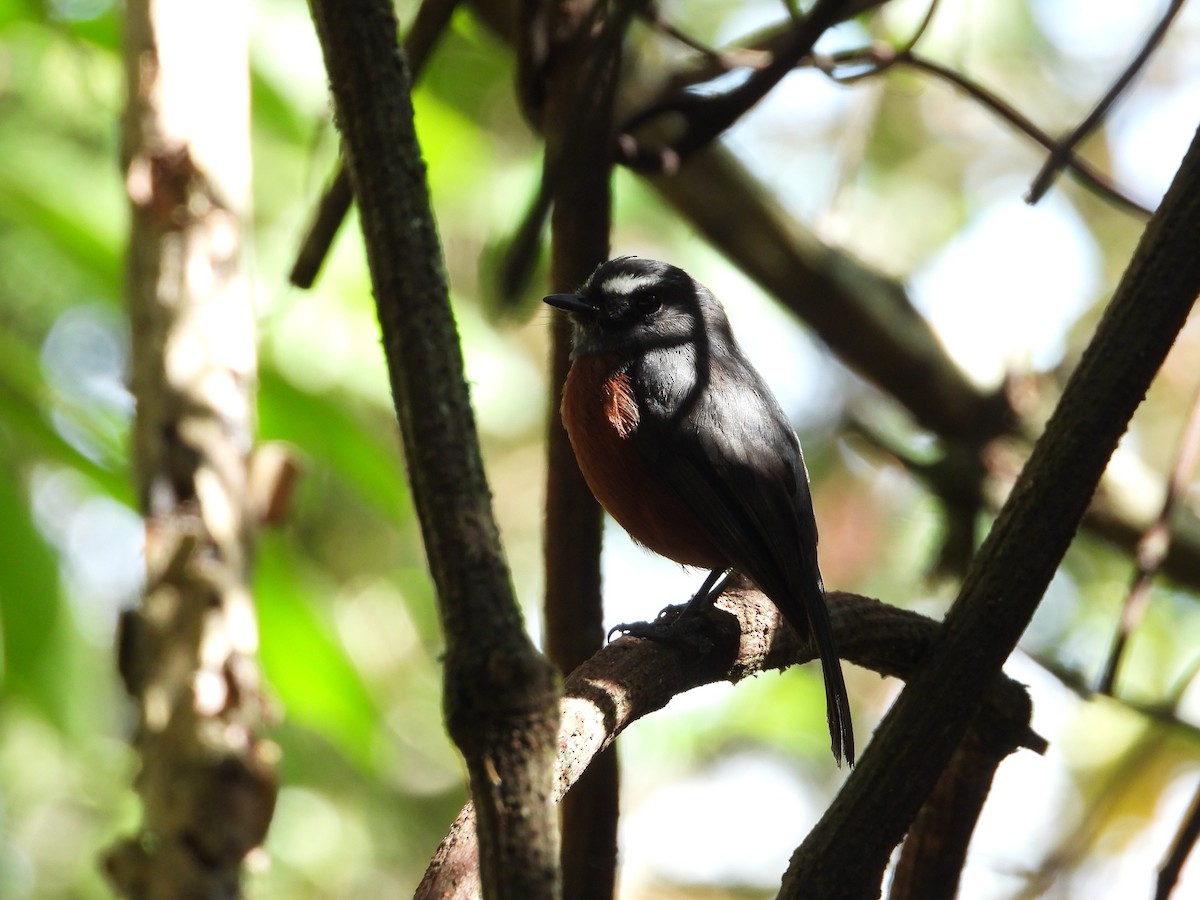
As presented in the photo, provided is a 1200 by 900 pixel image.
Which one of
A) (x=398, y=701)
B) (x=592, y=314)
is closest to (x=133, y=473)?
(x=592, y=314)

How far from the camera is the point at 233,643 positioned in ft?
10.2

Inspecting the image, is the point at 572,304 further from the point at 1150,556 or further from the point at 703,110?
the point at 1150,556

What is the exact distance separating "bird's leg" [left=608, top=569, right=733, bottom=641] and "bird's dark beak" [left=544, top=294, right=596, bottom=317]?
1017 mm

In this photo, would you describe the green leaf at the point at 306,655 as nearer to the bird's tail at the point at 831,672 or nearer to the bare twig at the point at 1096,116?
the bird's tail at the point at 831,672

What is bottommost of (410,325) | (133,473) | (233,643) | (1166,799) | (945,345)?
(410,325)

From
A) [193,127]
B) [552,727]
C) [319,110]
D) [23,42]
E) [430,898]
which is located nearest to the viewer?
[552,727]

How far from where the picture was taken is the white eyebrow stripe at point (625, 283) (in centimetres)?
438

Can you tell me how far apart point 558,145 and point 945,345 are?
6.84 ft

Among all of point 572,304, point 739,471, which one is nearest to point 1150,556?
point 739,471

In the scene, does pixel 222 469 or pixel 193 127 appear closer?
pixel 222 469

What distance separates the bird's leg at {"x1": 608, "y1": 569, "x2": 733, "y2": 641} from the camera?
9.53 ft

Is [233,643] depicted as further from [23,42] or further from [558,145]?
[23,42]

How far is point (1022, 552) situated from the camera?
2.22 m

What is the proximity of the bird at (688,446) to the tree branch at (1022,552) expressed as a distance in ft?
2.95
